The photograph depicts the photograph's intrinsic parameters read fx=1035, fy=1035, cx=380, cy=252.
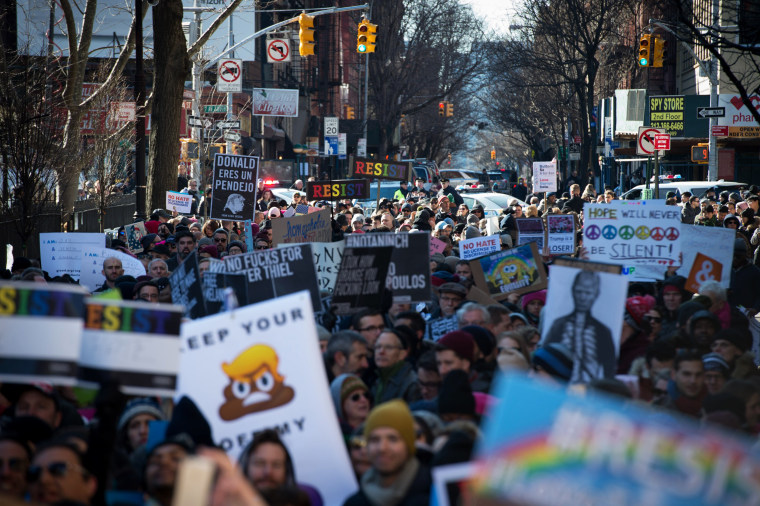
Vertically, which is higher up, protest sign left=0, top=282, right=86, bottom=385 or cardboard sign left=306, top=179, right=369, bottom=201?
cardboard sign left=306, top=179, right=369, bottom=201

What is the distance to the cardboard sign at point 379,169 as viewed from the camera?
2038 centimetres

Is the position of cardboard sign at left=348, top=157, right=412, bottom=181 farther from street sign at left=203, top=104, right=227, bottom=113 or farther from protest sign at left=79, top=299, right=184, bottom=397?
protest sign at left=79, top=299, right=184, bottom=397

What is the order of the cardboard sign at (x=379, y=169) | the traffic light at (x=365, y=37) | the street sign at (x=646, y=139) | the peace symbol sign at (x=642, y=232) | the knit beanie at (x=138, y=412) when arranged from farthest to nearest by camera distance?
the traffic light at (x=365, y=37), the street sign at (x=646, y=139), the cardboard sign at (x=379, y=169), the peace symbol sign at (x=642, y=232), the knit beanie at (x=138, y=412)

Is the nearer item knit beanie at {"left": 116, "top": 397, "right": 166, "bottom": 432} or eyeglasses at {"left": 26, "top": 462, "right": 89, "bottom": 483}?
eyeglasses at {"left": 26, "top": 462, "right": 89, "bottom": 483}

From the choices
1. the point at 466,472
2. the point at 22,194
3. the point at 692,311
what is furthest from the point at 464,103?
the point at 466,472

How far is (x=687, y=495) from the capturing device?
2324 mm

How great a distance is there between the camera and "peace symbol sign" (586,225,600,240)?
1116 centimetres

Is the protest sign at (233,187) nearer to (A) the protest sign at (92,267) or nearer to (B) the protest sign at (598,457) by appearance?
(A) the protest sign at (92,267)

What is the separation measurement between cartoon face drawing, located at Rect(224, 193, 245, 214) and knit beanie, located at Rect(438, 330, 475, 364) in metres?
8.25

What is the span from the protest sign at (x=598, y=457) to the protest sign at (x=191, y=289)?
5439mm

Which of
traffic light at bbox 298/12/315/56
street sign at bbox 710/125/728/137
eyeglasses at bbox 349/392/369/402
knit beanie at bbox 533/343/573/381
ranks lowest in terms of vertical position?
eyeglasses at bbox 349/392/369/402

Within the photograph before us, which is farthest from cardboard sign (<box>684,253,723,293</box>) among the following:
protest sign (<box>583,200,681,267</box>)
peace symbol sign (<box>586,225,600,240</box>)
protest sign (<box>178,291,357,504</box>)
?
protest sign (<box>178,291,357,504</box>)

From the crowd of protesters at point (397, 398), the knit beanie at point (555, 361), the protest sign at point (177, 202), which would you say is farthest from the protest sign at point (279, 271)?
the protest sign at point (177, 202)

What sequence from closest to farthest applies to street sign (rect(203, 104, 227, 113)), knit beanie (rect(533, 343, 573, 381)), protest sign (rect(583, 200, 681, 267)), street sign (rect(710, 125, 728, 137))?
knit beanie (rect(533, 343, 573, 381)), protest sign (rect(583, 200, 681, 267)), street sign (rect(203, 104, 227, 113)), street sign (rect(710, 125, 728, 137))
